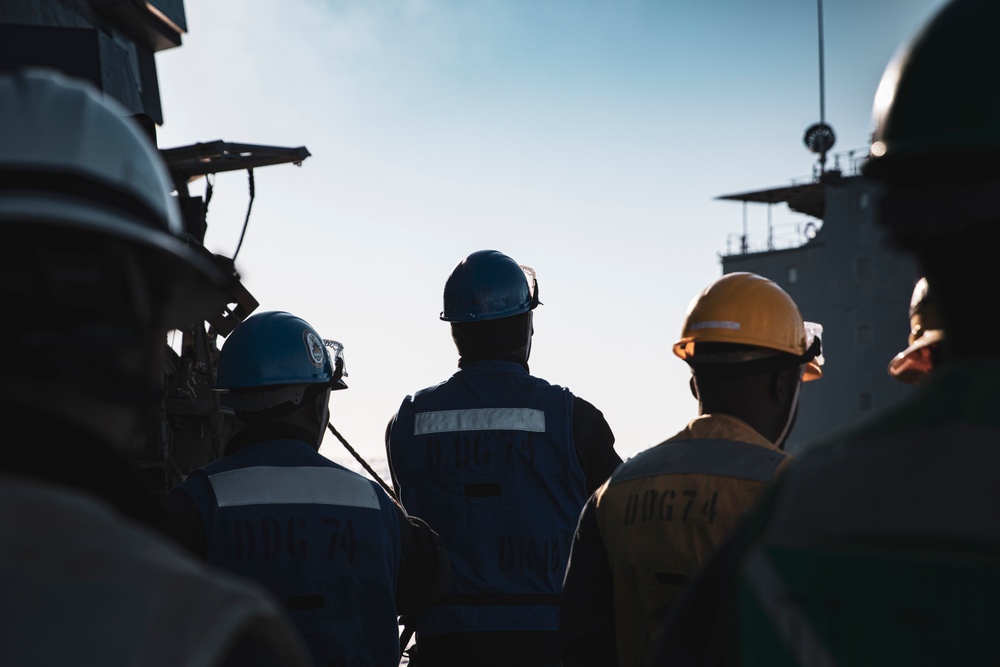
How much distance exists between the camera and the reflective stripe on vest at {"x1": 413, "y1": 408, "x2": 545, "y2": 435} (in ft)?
13.9

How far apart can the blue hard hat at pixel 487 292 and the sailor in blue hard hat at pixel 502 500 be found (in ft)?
1.27

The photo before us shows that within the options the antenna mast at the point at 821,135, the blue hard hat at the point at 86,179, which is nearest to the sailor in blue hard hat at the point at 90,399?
the blue hard hat at the point at 86,179

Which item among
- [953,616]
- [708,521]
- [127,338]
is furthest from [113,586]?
[708,521]

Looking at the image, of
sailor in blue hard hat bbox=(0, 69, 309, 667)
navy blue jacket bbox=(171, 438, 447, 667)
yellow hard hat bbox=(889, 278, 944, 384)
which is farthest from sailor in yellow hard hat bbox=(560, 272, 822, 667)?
sailor in blue hard hat bbox=(0, 69, 309, 667)

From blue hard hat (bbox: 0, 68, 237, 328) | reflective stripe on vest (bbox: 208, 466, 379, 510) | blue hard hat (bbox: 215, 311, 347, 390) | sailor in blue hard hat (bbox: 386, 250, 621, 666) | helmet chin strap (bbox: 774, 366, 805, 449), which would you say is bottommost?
sailor in blue hard hat (bbox: 386, 250, 621, 666)

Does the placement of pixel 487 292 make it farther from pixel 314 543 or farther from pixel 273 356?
pixel 314 543

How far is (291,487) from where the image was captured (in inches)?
129

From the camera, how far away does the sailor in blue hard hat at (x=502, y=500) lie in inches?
164

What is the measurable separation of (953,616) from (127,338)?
0.99 m

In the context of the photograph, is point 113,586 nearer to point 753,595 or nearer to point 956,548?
point 753,595

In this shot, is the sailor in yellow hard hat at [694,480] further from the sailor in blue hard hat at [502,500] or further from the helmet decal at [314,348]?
the helmet decal at [314,348]

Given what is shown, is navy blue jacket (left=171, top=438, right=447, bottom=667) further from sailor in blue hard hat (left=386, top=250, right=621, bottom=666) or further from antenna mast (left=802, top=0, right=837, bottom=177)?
antenna mast (left=802, top=0, right=837, bottom=177)

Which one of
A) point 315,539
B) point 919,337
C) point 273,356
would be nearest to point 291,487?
point 315,539

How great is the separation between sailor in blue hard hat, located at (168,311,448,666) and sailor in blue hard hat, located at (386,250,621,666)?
26.8 inches
